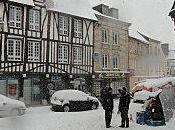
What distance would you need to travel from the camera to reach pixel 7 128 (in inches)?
458

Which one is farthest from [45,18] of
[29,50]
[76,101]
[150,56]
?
[150,56]

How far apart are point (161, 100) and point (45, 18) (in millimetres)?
16240

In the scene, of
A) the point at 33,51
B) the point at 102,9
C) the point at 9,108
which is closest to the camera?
the point at 9,108

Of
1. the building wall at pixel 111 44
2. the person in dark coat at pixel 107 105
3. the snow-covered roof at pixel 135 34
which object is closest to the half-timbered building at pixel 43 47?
the building wall at pixel 111 44

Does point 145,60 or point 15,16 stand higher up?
point 15,16

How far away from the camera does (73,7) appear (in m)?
30.8

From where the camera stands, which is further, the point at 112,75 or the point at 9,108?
the point at 112,75

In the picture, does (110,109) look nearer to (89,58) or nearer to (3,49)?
(3,49)

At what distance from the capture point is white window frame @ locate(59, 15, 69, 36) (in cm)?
2835

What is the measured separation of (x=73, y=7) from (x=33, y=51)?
23.6 ft

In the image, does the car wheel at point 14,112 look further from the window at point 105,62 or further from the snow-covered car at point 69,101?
the window at point 105,62

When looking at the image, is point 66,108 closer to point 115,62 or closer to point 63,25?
point 63,25

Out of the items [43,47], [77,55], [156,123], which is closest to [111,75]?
[77,55]

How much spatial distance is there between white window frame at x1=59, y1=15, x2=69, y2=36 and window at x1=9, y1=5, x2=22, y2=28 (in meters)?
4.14
